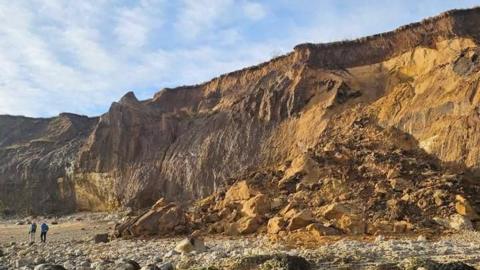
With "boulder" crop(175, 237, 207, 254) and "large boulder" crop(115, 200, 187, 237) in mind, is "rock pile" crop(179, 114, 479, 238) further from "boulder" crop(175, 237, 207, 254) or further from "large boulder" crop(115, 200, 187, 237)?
"boulder" crop(175, 237, 207, 254)

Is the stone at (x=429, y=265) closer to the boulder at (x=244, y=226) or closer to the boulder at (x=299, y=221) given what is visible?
the boulder at (x=299, y=221)

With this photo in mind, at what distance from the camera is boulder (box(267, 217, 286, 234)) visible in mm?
23922

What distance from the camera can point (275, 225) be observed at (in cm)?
2420

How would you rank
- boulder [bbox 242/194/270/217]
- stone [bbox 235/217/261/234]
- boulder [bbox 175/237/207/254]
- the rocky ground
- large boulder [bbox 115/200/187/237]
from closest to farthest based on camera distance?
1. the rocky ground
2. boulder [bbox 175/237/207/254]
3. stone [bbox 235/217/261/234]
4. boulder [bbox 242/194/270/217]
5. large boulder [bbox 115/200/187/237]

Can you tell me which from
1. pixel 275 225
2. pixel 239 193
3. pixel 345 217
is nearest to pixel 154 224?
pixel 239 193

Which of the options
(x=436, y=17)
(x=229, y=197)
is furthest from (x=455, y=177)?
(x=436, y=17)

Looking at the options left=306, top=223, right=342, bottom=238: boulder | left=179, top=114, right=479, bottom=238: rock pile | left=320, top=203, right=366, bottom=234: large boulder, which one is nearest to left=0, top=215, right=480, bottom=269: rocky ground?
left=306, top=223, right=342, bottom=238: boulder

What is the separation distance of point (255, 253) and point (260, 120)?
76.5ft

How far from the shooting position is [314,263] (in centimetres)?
1565

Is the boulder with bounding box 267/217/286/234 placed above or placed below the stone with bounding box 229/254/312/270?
above

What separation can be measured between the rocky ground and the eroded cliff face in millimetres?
9326

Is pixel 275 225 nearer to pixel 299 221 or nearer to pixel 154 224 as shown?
pixel 299 221

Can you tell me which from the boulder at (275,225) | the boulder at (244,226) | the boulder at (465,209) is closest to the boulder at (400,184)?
the boulder at (465,209)

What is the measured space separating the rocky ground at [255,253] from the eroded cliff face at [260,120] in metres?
9.33
